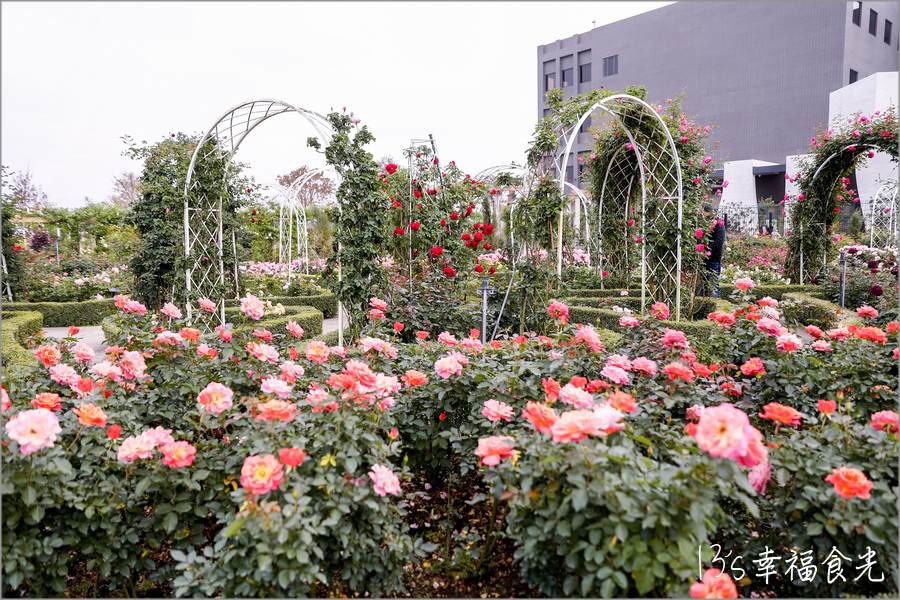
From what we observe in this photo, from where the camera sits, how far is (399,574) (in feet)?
5.41

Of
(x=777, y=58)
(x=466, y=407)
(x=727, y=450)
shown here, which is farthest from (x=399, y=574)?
(x=777, y=58)

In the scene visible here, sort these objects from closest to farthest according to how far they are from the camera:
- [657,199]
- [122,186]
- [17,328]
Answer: [657,199]
[17,328]
[122,186]

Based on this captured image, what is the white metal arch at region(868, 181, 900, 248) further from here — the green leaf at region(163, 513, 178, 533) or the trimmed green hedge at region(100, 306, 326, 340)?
the green leaf at region(163, 513, 178, 533)

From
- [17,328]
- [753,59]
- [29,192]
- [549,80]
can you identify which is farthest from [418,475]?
[549,80]

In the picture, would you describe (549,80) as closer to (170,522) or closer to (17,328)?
(17,328)

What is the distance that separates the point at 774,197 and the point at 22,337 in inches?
1059

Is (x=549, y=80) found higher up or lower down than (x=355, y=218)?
higher up

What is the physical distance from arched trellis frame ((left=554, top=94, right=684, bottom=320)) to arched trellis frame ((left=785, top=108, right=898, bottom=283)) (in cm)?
377

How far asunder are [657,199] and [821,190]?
4.54 metres

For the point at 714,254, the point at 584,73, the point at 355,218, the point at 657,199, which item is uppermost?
the point at 584,73

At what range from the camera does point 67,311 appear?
8484mm

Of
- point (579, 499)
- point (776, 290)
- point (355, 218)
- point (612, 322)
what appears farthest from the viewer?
point (776, 290)

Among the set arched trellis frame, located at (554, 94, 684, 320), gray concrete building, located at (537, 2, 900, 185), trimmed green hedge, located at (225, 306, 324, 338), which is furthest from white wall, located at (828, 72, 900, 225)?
trimmed green hedge, located at (225, 306, 324, 338)

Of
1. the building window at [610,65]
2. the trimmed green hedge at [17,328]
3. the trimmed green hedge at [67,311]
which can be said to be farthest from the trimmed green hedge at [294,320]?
the building window at [610,65]
